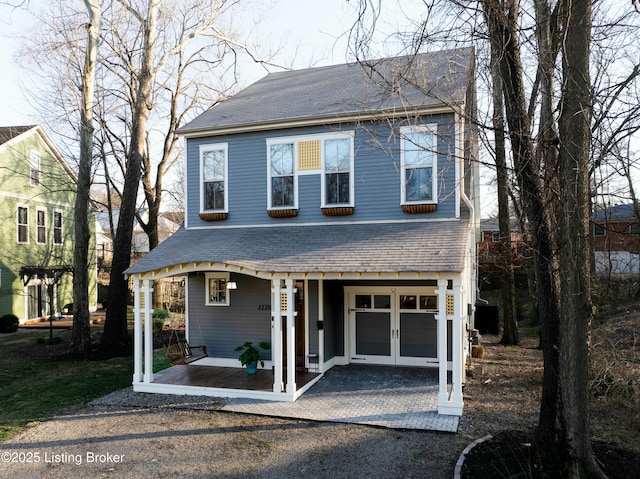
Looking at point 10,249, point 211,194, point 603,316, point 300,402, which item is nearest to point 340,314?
point 300,402

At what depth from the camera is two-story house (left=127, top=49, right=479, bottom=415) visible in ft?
29.2

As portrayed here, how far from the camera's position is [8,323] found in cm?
1828

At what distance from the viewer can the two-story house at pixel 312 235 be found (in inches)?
350

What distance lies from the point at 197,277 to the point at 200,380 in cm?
285

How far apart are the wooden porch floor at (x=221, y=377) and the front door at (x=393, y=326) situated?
5.38 ft

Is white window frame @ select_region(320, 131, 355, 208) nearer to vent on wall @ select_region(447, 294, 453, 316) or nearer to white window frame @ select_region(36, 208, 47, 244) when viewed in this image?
vent on wall @ select_region(447, 294, 453, 316)

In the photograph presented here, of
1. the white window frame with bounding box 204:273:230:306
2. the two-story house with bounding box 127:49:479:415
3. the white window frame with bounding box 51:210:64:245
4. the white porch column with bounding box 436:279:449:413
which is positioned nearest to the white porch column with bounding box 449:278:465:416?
the white porch column with bounding box 436:279:449:413

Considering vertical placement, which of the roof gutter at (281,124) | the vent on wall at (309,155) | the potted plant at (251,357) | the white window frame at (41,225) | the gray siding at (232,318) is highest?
the roof gutter at (281,124)

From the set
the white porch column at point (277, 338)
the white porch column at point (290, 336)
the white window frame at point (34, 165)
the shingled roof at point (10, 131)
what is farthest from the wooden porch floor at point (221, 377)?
the shingled roof at point (10, 131)

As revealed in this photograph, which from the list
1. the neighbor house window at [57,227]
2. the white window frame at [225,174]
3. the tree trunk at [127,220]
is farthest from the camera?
the neighbor house window at [57,227]

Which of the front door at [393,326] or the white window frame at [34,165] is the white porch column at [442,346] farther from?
the white window frame at [34,165]

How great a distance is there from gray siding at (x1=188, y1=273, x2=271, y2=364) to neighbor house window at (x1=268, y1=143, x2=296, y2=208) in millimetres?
2015

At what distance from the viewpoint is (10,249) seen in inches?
790

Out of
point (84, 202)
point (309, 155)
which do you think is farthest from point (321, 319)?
point (84, 202)
